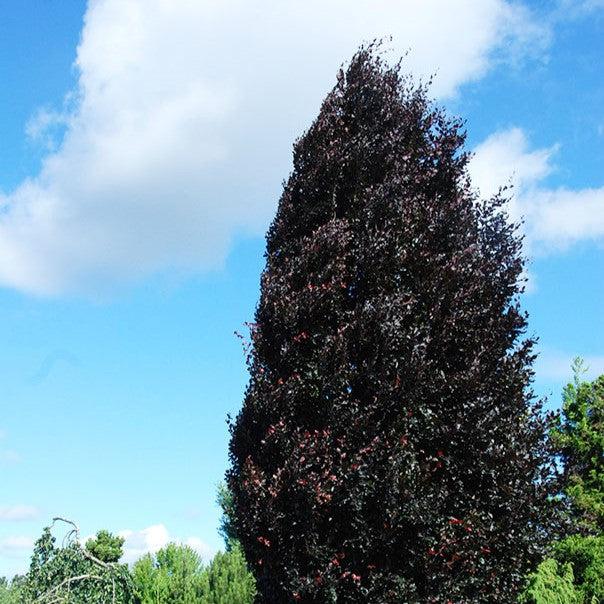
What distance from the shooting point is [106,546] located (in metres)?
18.6

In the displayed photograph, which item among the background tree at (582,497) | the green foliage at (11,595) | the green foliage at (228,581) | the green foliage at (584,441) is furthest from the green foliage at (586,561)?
the green foliage at (11,595)

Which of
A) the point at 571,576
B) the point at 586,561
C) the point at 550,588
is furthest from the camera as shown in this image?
the point at 586,561

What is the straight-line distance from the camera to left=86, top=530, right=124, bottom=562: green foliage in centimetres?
1838

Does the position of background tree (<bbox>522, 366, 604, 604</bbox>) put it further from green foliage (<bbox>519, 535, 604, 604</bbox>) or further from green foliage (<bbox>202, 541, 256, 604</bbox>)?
green foliage (<bbox>202, 541, 256, 604</bbox>)

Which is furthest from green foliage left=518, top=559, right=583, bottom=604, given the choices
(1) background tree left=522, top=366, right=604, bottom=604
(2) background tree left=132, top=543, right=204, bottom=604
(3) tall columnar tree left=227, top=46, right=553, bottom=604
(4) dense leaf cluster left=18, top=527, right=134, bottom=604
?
(4) dense leaf cluster left=18, top=527, right=134, bottom=604

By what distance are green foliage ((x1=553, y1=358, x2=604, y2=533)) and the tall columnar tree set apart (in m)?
14.9

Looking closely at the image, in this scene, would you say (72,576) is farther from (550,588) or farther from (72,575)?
(550,588)

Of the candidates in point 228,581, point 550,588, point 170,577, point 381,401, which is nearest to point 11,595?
point 170,577

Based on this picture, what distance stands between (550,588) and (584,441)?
11.4 meters

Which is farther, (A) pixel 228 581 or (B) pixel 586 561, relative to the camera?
(B) pixel 586 561

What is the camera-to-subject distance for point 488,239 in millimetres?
14312

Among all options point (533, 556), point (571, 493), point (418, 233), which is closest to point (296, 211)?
point (418, 233)

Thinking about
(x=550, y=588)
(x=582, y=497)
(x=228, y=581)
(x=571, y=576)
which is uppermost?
(x=582, y=497)

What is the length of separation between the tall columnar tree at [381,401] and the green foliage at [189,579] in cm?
726
